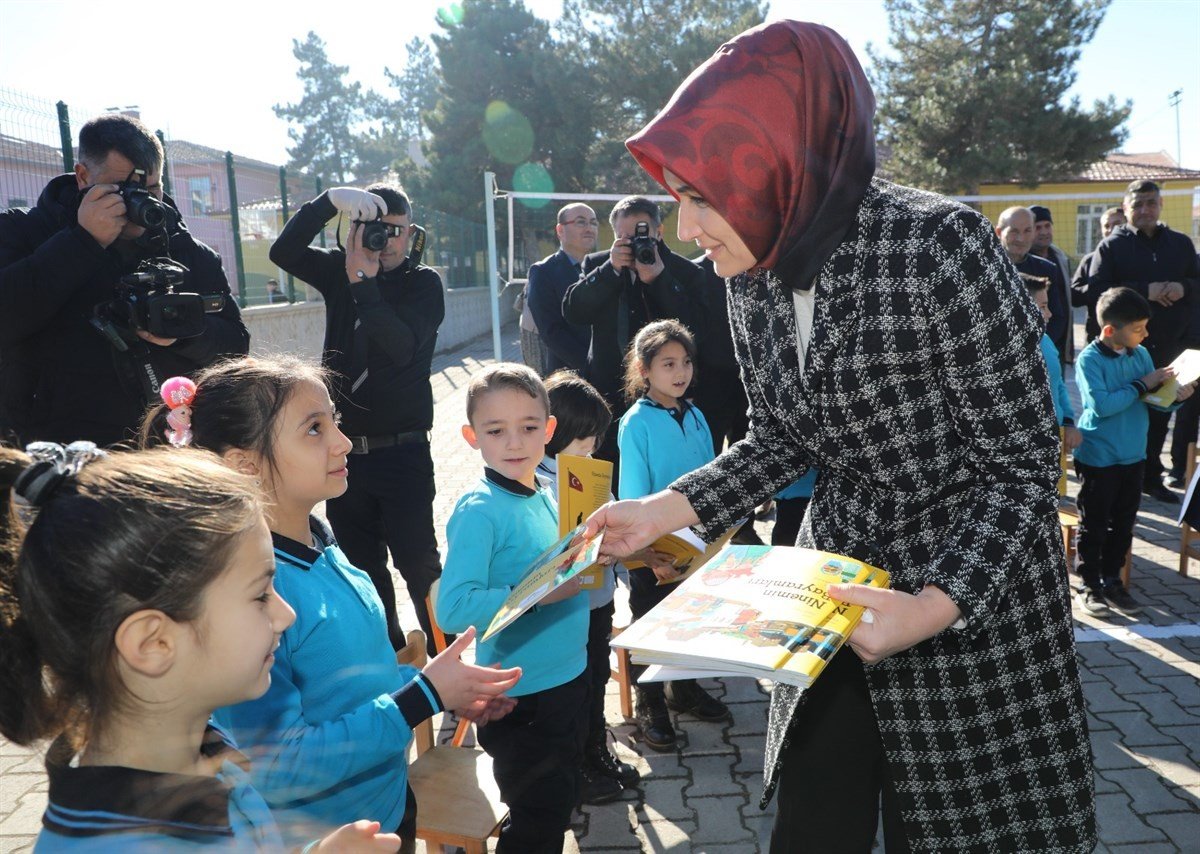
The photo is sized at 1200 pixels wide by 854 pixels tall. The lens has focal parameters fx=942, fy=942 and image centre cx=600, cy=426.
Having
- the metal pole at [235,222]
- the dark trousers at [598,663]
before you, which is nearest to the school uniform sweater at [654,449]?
the dark trousers at [598,663]

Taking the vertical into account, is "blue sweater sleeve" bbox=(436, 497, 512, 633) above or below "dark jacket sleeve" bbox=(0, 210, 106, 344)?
below

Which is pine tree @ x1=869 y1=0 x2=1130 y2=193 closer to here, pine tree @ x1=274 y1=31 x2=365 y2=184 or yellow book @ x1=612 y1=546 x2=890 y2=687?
yellow book @ x1=612 y1=546 x2=890 y2=687

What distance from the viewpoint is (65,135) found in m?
7.25

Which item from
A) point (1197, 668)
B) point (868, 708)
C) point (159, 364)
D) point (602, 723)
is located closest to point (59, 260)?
point (159, 364)

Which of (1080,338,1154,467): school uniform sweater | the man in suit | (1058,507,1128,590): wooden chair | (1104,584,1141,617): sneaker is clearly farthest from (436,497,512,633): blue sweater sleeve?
(1104,584,1141,617): sneaker

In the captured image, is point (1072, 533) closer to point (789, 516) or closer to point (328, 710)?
point (789, 516)

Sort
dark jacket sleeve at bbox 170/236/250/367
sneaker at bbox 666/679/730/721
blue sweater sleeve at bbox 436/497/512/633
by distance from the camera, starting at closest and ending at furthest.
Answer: blue sweater sleeve at bbox 436/497/512/633 → dark jacket sleeve at bbox 170/236/250/367 → sneaker at bbox 666/679/730/721

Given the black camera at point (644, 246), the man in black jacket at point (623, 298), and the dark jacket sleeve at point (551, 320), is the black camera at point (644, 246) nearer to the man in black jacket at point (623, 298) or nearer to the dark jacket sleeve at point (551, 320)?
the man in black jacket at point (623, 298)

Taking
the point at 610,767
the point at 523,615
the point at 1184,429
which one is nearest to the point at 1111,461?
the point at 1184,429

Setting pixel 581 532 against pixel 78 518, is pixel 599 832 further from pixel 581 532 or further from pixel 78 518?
pixel 78 518

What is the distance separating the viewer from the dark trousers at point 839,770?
176 centimetres

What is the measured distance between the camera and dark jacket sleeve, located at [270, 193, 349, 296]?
157 inches

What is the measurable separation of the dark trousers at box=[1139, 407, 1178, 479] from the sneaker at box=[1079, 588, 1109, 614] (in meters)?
2.53

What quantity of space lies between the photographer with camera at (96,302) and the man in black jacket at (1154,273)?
6695mm
